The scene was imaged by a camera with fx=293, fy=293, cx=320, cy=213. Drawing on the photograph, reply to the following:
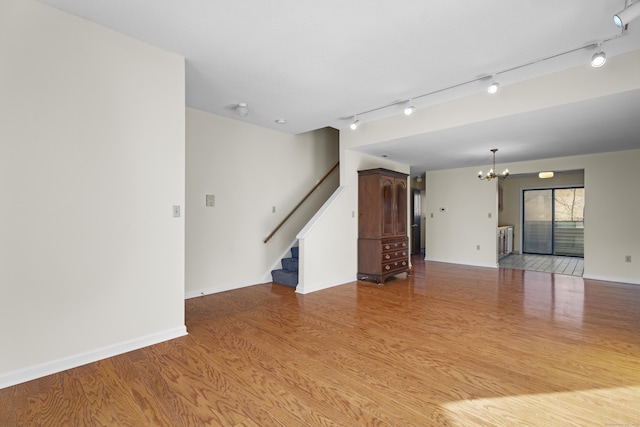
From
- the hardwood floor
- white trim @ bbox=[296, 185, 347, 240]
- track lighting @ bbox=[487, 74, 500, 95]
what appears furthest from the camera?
white trim @ bbox=[296, 185, 347, 240]

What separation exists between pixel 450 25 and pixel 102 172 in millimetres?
3039

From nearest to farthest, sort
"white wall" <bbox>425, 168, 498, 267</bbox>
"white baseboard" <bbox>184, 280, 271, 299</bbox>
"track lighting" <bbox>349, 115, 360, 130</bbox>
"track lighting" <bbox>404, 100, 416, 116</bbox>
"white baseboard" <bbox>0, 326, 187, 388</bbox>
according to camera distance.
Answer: "white baseboard" <bbox>0, 326, 187, 388</bbox>, "track lighting" <bbox>404, 100, 416, 116</bbox>, "white baseboard" <bbox>184, 280, 271, 299</bbox>, "track lighting" <bbox>349, 115, 360, 130</bbox>, "white wall" <bbox>425, 168, 498, 267</bbox>

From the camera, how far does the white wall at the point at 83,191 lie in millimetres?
2037

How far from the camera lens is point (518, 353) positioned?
8.19 ft

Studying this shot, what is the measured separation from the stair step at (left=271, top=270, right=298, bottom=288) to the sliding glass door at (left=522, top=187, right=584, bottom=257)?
799cm

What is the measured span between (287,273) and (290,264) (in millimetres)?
185

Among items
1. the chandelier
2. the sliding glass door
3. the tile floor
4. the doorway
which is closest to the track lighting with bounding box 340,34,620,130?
the chandelier

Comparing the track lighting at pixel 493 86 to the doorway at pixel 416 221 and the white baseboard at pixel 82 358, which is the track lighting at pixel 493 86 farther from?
the doorway at pixel 416 221

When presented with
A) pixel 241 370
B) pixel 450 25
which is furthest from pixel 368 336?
pixel 450 25

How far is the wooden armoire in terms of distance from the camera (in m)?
5.12

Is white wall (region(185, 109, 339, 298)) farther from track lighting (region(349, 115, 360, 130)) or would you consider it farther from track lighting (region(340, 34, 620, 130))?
track lighting (region(340, 34, 620, 130))

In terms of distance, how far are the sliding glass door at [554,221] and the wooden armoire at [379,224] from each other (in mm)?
5991

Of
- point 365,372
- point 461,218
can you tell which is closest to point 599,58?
point 365,372

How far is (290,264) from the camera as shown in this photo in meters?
5.10
